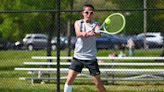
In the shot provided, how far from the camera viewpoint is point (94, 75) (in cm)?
801

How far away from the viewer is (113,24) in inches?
329

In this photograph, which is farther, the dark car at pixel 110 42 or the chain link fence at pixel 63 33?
the dark car at pixel 110 42

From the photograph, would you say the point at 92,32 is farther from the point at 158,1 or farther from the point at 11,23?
the point at 158,1

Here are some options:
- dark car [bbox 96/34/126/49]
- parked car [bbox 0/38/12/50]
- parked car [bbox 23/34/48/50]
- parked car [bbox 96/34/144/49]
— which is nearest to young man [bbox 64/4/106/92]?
parked car [bbox 0/38/12/50]

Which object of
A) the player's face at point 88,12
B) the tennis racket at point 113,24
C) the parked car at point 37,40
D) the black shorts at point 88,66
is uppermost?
the player's face at point 88,12

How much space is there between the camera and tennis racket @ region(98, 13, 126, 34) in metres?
8.13

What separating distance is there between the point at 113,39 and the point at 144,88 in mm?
14609

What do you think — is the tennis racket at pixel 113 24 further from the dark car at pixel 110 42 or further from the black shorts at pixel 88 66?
the dark car at pixel 110 42

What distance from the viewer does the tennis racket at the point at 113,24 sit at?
813 cm

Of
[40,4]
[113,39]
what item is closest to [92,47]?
[40,4]

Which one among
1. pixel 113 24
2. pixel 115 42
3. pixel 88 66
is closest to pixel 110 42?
pixel 115 42

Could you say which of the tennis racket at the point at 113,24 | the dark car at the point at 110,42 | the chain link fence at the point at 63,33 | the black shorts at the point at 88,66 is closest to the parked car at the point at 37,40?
the chain link fence at the point at 63,33

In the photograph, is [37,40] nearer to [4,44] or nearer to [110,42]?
[4,44]

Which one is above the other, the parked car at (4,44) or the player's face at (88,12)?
the player's face at (88,12)
